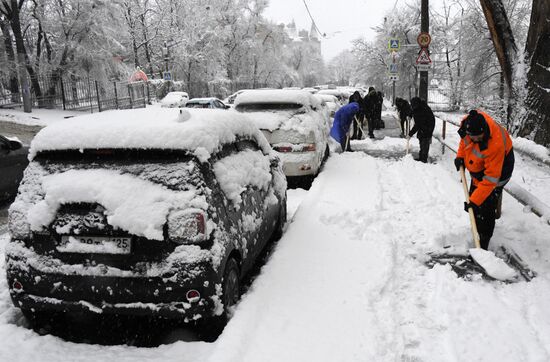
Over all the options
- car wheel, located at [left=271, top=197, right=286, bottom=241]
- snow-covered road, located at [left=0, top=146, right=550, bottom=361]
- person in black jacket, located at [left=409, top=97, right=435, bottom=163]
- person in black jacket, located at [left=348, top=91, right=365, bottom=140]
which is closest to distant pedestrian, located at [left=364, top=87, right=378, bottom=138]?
person in black jacket, located at [left=348, top=91, right=365, bottom=140]

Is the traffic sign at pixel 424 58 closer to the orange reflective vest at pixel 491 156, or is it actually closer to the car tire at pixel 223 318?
the orange reflective vest at pixel 491 156

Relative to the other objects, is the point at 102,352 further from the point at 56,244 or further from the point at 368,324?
the point at 368,324

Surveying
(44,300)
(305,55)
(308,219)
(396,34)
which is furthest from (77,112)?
(305,55)

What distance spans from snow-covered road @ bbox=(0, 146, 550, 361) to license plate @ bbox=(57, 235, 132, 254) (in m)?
0.78

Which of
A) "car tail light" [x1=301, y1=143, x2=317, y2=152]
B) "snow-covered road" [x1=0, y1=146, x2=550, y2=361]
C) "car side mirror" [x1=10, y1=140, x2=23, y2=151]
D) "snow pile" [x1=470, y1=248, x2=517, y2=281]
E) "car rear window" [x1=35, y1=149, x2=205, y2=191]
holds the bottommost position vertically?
"snow-covered road" [x1=0, y1=146, x2=550, y2=361]

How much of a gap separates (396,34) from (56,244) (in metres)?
48.1

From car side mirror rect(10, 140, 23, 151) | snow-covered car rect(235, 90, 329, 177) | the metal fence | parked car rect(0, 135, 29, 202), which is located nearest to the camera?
parked car rect(0, 135, 29, 202)

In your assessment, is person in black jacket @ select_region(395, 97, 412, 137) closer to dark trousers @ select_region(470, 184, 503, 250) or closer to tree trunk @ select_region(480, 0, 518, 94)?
tree trunk @ select_region(480, 0, 518, 94)

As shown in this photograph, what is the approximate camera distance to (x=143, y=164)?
341cm

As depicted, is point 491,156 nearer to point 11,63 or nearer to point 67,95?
point 11,63

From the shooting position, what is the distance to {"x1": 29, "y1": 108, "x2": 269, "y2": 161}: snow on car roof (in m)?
3.43

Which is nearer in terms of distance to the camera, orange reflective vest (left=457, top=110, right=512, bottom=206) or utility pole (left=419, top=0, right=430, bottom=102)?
orange reflective vest (left=457, top=110, right=512, bottom=206)

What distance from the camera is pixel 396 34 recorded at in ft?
153

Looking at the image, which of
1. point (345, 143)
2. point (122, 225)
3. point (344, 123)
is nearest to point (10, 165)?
point (122, 225)
